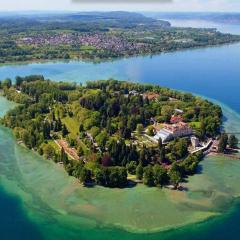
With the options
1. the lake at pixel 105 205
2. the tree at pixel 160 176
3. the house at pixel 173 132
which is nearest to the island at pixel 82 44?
the house at pixel 173 132

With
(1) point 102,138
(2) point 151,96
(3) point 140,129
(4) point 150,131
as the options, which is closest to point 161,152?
(1) point 102,138

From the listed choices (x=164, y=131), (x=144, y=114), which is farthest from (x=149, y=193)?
(x=144, y=114)

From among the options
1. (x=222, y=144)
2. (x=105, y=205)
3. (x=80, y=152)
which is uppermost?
(x=222, y=144)

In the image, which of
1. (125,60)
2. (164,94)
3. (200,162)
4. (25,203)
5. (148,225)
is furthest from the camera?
(125,60)

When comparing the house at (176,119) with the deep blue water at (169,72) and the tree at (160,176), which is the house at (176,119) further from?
the tree at (160,176)

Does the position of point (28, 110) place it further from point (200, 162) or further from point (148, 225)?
point (148, 225)

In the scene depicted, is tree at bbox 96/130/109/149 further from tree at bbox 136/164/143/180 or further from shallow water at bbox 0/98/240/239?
tree at bbox 136/164/143/180

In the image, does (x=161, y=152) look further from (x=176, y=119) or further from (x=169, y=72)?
(x=169, y=72)
